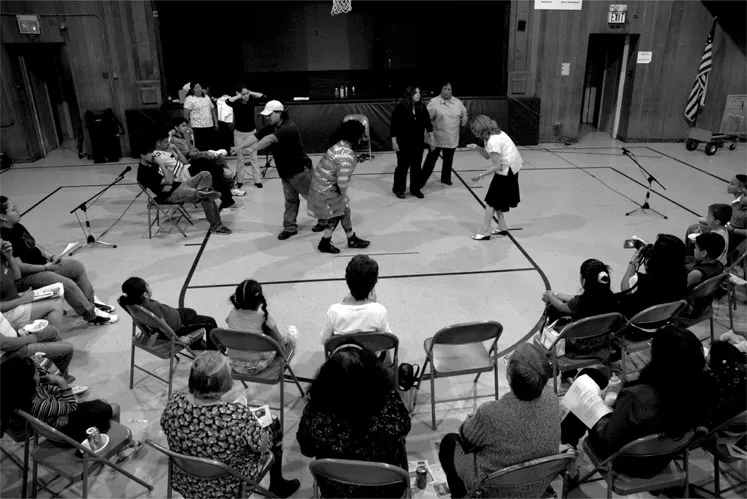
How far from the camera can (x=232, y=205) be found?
834cm

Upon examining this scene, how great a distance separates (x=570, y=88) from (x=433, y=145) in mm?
A: 5016

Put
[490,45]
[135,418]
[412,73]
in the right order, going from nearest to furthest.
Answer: [135,418]
[490,45]
[412,73]

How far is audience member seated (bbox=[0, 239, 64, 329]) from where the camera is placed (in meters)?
4.42

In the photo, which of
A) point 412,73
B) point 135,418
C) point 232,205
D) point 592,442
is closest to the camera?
point 592,442

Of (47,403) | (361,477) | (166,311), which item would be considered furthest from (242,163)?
(361,477)

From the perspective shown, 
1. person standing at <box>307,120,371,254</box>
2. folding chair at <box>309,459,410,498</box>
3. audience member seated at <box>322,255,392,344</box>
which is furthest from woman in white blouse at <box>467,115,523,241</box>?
folding chair at <box>309,459,410,498</box>

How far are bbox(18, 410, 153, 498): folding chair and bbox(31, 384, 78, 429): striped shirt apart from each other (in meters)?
0.08

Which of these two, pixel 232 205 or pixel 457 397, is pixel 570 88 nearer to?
pixel 232 205

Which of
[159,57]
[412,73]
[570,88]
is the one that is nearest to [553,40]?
[570,88]

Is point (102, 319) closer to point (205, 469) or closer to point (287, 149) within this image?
point (287, 149)

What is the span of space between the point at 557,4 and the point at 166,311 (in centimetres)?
1044

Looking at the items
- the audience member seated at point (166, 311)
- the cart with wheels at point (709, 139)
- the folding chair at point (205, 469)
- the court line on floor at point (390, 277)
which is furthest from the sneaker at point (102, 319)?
the cart with wheels at point (709, 139)

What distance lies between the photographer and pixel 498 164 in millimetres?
6453

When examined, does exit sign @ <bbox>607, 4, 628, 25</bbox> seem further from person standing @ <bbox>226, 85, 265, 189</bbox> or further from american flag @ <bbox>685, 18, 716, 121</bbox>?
person standing @ <bbox>226, 85, 265, 189</bbox>
